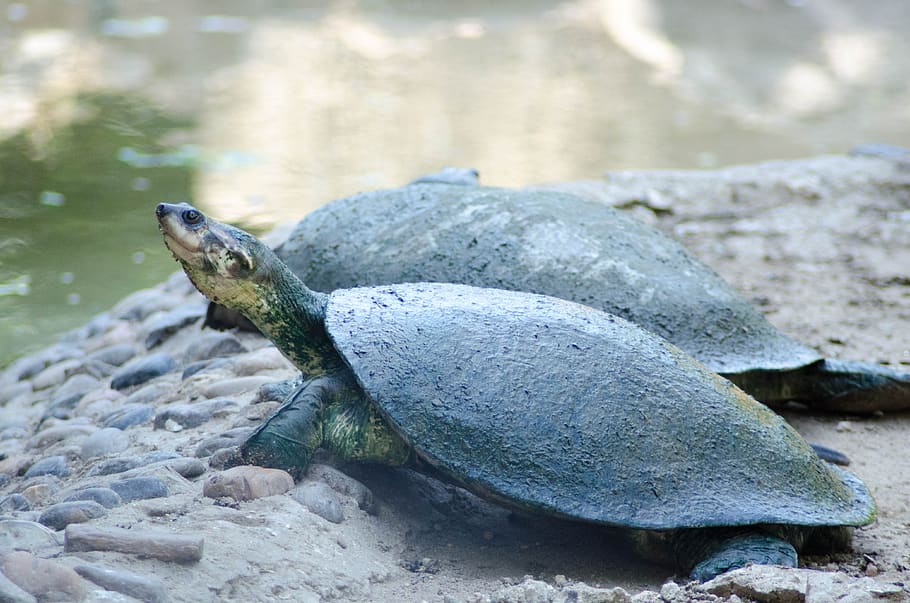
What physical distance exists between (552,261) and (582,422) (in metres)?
1.07

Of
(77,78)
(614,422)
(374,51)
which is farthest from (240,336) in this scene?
(374,51)

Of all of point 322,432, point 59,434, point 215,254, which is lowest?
point 59,434

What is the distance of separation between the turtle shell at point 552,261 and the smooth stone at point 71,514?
1434 millimetres

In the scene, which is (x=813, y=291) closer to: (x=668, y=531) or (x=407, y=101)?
(x=668, y=531)

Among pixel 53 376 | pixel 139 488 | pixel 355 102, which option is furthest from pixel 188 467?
pixel 355 102

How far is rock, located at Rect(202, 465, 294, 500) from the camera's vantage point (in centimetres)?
244

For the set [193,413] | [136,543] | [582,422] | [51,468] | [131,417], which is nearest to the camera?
[136,543]

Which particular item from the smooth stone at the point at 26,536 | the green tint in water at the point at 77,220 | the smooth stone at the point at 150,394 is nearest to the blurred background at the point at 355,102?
the green tint in water at the point at 77,220

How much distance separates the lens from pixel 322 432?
2596 mm

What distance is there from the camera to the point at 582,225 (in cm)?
356

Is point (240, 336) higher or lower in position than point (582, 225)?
lower

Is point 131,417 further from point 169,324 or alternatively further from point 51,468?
point 169,324

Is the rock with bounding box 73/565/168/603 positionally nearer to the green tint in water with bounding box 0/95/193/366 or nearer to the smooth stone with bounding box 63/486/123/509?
the smooth stone with bounding box 63/486/123/509

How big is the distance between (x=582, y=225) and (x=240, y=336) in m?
1.46
